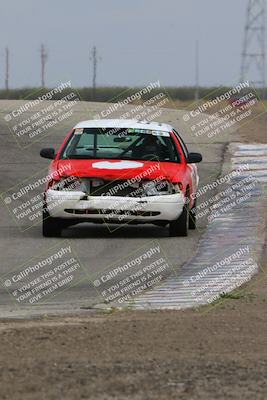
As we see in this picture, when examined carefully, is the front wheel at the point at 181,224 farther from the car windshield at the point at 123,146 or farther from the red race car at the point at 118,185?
the car windshield at the point at 123,146

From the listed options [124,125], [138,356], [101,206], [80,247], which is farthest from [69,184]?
[138,356]

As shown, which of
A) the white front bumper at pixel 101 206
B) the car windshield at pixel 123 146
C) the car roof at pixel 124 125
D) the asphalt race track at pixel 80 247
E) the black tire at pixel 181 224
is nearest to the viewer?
the asphalt race track at pixel 80 247

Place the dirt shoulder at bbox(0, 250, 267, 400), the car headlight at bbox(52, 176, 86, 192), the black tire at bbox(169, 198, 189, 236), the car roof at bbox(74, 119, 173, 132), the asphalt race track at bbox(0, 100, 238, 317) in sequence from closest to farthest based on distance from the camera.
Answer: the dirt shoulder at bbox(0, 250, 267, 400)
the asphalt race track at bbox(0, 100, 238, 317)
the car headlight at bbox(52, 176, 86, 192)
the black tire at bbox(169, 198, 189, 236)
the car roof at bbox(74, 119, 173, 132)

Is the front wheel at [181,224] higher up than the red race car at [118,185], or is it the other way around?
the red race car at [118,185]

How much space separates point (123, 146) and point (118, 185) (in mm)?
1083

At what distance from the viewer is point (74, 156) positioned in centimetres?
1795

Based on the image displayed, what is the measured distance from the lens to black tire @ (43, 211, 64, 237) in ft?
57.2

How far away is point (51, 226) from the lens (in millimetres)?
17516

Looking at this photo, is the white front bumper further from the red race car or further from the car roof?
the car roof

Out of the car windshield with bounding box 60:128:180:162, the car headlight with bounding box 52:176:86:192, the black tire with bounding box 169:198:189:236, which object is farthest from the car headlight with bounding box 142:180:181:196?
the car headlight with bounding box 52:176:86:192

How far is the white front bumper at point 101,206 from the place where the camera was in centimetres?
1722

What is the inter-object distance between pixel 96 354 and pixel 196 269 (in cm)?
613

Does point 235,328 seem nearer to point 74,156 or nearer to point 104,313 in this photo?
point 104,313

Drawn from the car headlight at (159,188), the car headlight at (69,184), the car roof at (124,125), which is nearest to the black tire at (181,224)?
the car headlight at (159,188)
